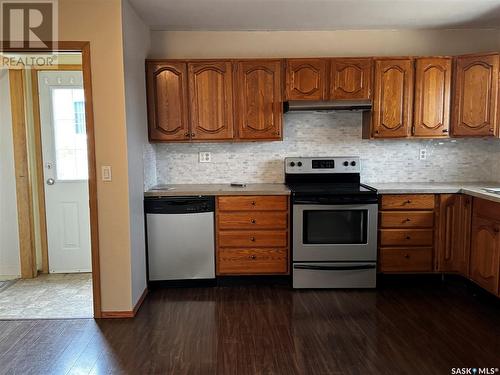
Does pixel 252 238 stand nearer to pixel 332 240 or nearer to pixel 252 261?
pixel 252 261

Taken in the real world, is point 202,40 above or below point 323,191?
above

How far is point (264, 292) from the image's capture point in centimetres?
341

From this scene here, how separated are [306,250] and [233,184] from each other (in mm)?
988

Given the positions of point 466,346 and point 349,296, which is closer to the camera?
point 466,346

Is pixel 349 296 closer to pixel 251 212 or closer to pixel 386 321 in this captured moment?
pixel 386 321

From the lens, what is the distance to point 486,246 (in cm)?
312

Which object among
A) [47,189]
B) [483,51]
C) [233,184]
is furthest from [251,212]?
[483,51]

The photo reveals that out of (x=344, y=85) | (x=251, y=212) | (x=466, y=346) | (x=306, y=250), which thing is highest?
(x=344, y=85)

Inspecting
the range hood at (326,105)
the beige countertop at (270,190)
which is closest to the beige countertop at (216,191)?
the beige countertop at (270,190)

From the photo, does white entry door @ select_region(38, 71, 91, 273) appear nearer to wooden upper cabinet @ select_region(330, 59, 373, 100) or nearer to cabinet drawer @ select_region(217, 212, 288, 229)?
cabinet drawer @ select_region(217, 212, 288, 229)

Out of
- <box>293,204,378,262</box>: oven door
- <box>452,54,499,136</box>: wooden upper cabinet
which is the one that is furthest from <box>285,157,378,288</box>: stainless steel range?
<box>452,54,499,136</box>: wooden upper cabinet

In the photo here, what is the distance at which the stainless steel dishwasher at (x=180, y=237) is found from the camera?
11.2ft

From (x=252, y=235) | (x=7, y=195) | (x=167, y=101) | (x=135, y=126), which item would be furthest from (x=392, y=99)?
(x=7, y=195)

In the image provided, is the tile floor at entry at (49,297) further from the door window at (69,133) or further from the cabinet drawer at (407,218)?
the cabinet drawer at (407,218)
